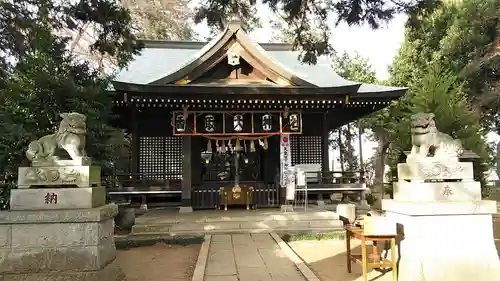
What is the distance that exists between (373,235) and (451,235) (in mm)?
1013

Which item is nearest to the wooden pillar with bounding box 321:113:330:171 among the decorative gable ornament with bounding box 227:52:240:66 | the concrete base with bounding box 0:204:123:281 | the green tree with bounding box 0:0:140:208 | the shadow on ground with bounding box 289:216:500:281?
the decorative gable ornament with bounding box 227:52:240:66

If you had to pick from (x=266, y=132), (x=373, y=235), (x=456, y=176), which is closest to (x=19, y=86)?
(x=266, y=132)

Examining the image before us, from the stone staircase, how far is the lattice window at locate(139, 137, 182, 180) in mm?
3076

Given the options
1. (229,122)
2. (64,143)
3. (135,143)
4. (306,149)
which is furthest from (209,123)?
(64,143)

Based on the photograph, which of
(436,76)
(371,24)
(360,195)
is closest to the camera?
(371,24)

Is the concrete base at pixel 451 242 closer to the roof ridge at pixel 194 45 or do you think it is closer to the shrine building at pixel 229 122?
the shrine building at pixel 229 122

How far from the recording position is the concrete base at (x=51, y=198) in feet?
17.0

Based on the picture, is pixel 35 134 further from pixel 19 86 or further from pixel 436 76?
pixel 436 76

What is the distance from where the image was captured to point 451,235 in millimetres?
5293

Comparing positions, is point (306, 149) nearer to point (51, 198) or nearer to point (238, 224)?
point (238, 224)

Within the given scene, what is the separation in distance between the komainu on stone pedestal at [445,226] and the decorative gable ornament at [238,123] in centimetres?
788

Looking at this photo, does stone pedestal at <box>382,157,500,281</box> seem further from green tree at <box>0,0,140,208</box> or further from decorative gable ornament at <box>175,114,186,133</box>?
decorative gable ornament at <box>175,114,186,133</box>

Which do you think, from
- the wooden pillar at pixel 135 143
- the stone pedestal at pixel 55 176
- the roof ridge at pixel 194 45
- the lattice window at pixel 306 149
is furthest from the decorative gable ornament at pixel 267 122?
the stone pedestal at pixel 55 176

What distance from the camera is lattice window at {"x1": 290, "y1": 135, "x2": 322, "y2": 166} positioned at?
14.5 meters
